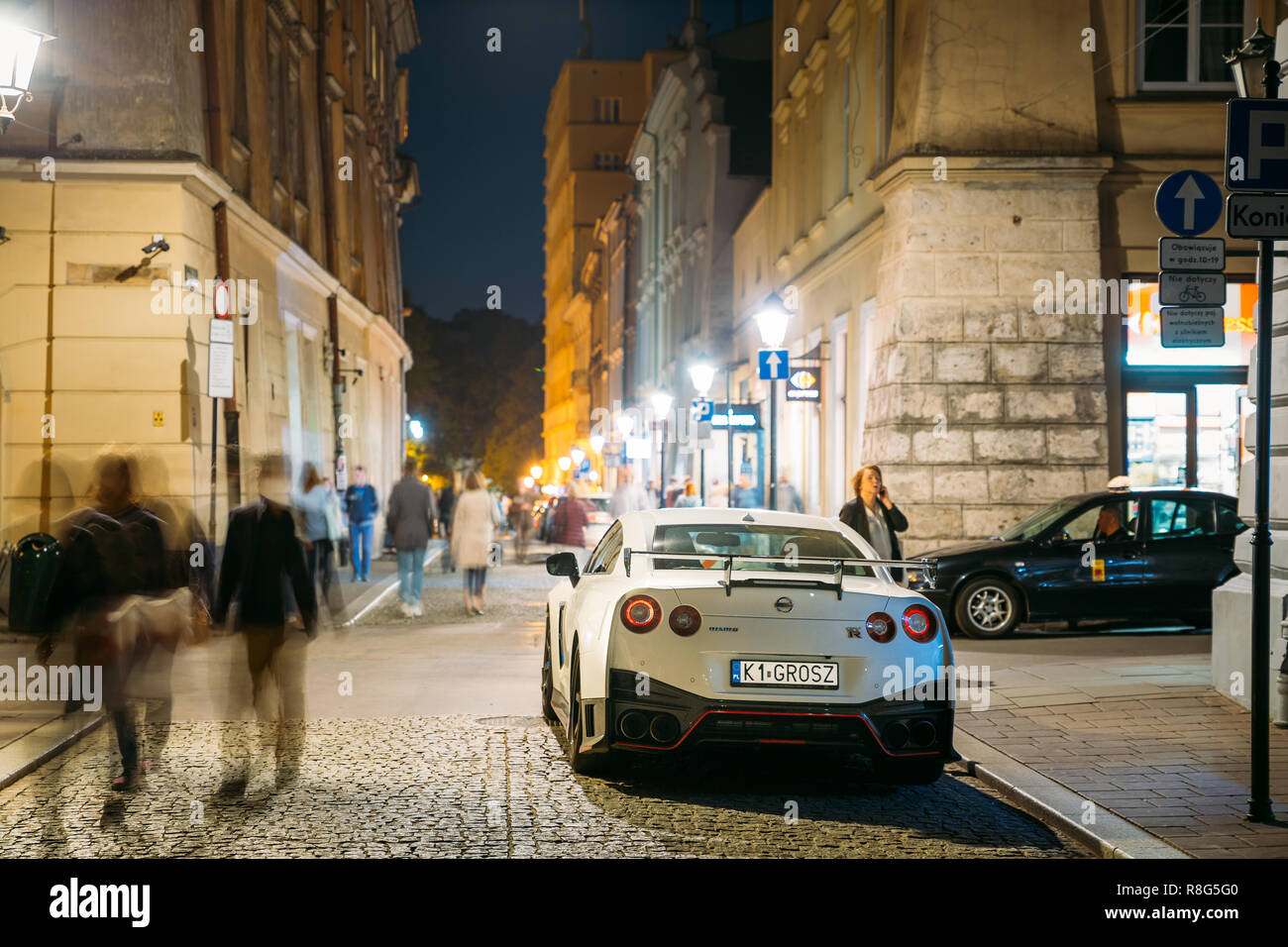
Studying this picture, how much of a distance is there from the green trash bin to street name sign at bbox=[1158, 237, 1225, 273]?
29.7 ft

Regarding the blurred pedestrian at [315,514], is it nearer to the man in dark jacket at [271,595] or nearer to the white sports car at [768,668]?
the man in dark jacket at [271,595]

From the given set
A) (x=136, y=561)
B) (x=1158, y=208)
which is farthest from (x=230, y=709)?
(x=1158, y=208)

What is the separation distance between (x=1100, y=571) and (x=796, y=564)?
8131 mm

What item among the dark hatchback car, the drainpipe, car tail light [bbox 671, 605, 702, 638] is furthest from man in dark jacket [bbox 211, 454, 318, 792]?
the drainpipe

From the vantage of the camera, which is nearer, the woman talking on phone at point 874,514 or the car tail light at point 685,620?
the car tail light at point 685,620

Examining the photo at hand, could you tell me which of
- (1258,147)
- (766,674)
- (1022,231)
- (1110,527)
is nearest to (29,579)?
(766,674)

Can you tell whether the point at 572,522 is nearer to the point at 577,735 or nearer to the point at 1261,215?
the point at 577,735

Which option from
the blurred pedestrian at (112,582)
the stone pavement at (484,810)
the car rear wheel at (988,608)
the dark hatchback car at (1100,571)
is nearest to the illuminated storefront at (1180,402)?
the dark hatchback car at (1100,571)

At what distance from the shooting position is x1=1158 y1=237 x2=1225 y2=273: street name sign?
8.02m

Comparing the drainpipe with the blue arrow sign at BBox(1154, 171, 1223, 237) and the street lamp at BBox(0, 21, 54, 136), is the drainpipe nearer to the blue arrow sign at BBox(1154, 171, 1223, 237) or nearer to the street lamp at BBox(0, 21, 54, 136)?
the street lamp at BBox(0, 21, 54, 136)

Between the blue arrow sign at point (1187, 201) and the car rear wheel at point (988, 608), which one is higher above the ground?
the blue arrow sign at point (1187, 201)

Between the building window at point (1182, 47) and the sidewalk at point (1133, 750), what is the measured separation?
33.0 ft

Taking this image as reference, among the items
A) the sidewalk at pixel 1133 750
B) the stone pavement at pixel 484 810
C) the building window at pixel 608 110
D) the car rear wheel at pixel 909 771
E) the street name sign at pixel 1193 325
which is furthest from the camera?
the building window at pixel 608 110

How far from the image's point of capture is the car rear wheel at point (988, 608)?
1527cm
